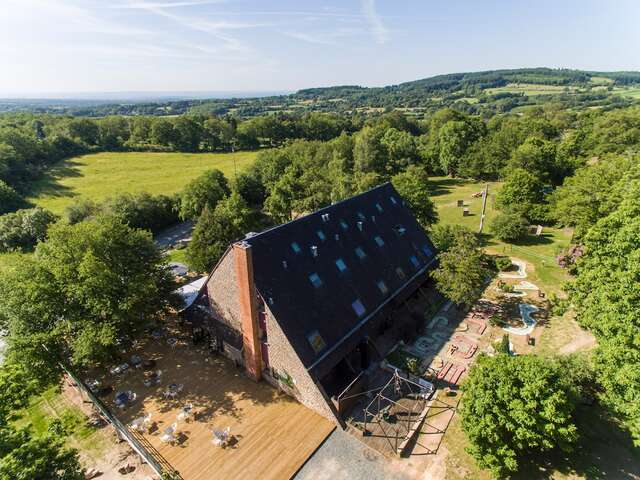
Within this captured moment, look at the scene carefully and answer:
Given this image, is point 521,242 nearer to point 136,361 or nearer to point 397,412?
point 397,412

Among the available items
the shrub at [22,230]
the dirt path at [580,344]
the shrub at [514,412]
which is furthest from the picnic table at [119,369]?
the shrub at [22,230]

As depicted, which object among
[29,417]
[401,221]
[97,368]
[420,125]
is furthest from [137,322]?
Result: [420,125]

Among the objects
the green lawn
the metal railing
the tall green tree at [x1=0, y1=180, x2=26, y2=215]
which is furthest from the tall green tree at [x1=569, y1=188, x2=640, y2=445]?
the tall green tree at [x1=0, y1=180, x2=26, y2=215]

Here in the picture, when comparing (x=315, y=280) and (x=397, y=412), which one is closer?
(x=397, y=412)

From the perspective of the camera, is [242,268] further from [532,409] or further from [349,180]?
[349,180]

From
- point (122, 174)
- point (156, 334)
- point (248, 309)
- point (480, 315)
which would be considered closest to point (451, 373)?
point (480, 315)
